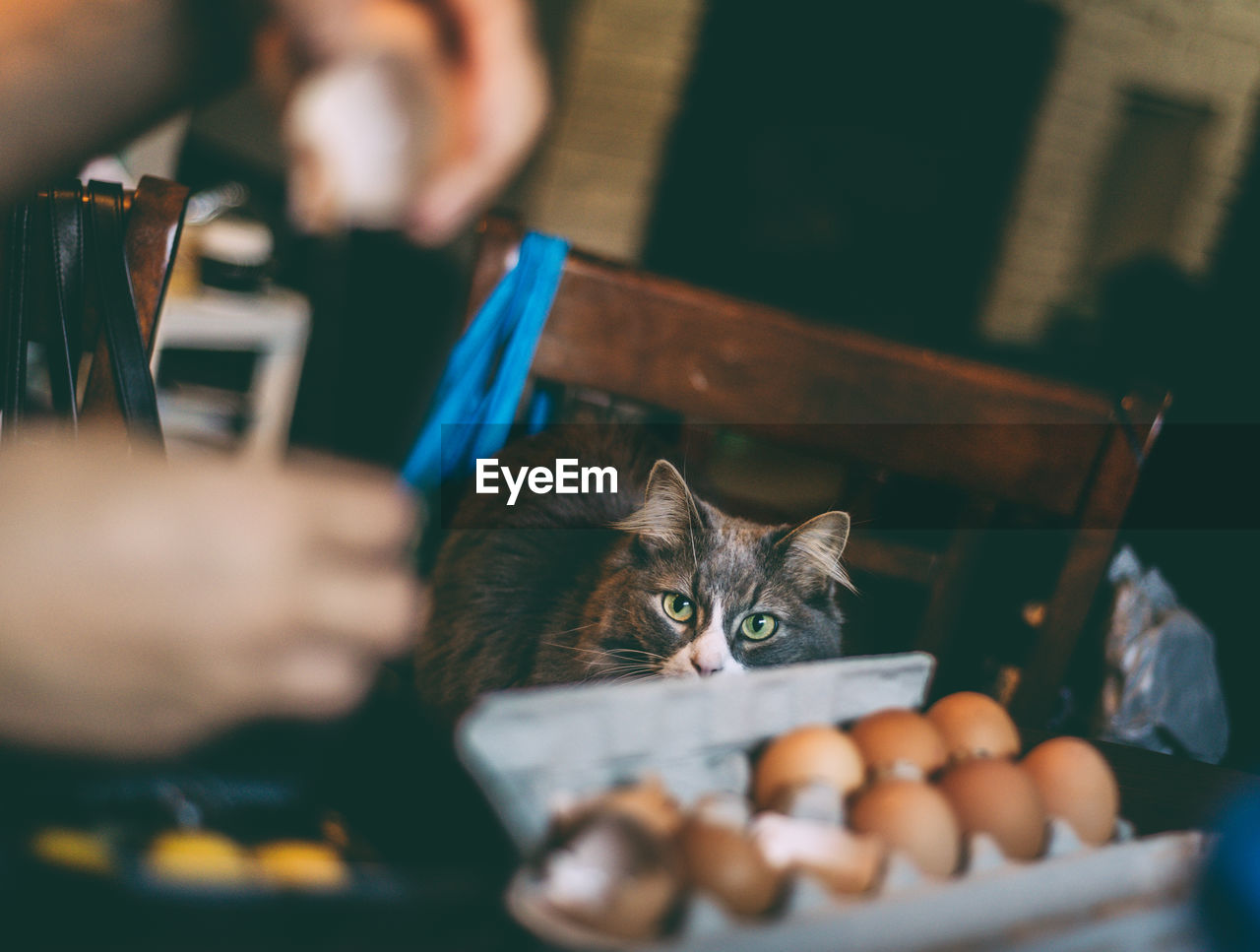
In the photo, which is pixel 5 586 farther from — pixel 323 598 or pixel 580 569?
pixel 580 569

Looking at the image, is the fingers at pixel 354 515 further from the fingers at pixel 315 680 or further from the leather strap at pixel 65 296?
the leather strap at pixel 65 296

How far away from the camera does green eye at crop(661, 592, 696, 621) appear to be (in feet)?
3.28

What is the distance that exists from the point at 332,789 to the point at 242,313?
224 centimetres

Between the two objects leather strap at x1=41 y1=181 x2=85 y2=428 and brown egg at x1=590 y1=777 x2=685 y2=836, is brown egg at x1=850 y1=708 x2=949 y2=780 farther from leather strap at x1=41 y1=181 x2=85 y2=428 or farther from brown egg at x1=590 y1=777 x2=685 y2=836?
leather strap at x1=41 y1=181 x2=85 y2=428

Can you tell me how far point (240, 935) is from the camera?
339 millimetres

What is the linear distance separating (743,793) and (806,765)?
46 millimetres

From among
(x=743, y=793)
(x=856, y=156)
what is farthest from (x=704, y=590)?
(x=856, y=156)

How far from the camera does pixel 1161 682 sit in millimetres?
1068

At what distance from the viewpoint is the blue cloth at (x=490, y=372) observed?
111 cm

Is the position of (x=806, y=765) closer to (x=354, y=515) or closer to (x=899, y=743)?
(x=899, y=743)

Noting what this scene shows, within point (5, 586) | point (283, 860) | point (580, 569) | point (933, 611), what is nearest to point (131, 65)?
point (5, 586)

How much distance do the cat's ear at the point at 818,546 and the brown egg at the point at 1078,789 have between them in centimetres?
38

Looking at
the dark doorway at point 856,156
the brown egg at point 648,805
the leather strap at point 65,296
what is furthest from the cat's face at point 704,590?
the dark doorway at point 856,156

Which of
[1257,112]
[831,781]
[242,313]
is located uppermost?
[1257,112]
